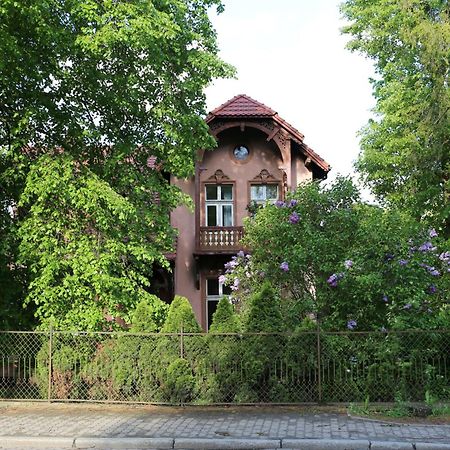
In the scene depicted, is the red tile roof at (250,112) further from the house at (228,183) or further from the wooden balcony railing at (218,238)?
the wooden balcony railing at (218,238)

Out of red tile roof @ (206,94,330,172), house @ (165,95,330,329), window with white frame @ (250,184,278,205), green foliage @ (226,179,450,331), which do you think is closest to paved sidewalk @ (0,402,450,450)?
green foliage @ (226,179,450,331)

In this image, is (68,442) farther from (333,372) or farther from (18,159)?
(18,159)

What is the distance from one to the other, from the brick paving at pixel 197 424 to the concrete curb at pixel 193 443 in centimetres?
23

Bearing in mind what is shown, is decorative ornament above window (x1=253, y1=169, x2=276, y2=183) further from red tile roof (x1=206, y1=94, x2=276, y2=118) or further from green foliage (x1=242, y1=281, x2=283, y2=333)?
green foliage (x1=242, y1=281, x2=283, y2=333)

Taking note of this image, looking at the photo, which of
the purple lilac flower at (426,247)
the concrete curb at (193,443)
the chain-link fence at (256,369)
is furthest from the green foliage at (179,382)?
the purple lilac flower at (426,247)

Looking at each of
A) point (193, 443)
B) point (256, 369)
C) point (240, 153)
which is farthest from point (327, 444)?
point (240, 153)

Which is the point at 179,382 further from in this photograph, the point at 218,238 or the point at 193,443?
the point at 218,238

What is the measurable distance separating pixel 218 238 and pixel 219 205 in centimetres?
186

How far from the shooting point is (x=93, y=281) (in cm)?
1253

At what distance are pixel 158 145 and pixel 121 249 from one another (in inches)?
116

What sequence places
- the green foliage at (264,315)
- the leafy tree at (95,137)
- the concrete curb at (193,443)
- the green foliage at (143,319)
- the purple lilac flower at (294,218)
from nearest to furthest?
the concrete curb at (193,443), the green foliage at (264,315), the green foliage at (143,319), the leafy tree at (95,137), the purple lilac flower at (294,218)

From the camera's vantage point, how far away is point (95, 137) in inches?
546

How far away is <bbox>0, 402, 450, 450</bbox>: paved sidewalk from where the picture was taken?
8.48m

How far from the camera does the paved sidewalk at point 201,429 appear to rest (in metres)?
8.48
